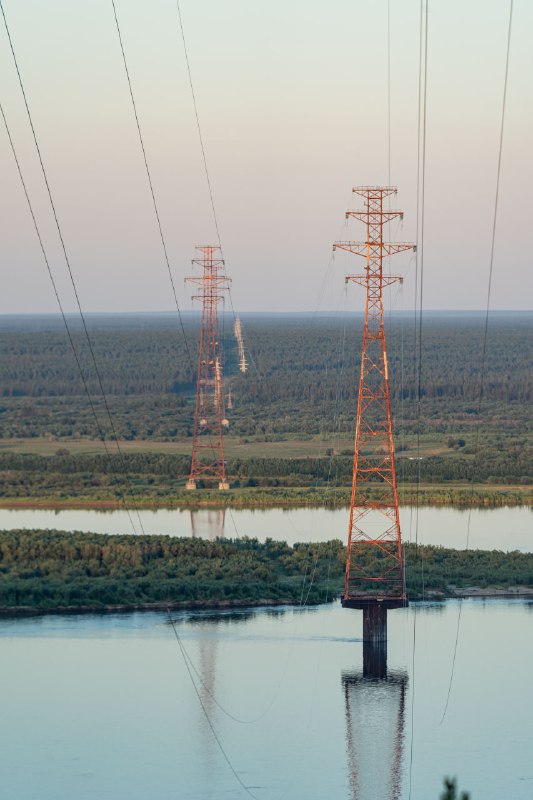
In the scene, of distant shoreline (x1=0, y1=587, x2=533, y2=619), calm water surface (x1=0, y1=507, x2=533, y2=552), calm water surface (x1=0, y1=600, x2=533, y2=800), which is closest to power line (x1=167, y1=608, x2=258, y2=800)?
calm water surface (x1=0, y1=600, x2=533, y2=800)

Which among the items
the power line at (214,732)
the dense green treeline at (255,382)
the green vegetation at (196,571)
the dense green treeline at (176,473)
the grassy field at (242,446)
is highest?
the dense green treeline at (255,382)

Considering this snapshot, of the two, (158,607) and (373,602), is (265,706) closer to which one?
(373,602)

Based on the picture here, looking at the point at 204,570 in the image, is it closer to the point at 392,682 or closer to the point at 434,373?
the point at 392,682

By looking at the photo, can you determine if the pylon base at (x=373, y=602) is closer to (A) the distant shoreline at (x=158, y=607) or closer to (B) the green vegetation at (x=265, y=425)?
(B) the green vegetation at (x=265, y=425)

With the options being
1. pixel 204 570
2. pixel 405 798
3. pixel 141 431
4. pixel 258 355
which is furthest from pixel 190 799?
pixel 258 355

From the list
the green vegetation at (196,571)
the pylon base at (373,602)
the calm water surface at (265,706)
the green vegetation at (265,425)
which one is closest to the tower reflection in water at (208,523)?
the green vegetation at (265,425)

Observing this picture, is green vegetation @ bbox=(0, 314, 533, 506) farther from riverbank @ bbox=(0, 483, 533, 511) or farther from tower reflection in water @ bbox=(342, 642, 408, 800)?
tower reflection in water @ bbox=(342, 642, 408, 800)
